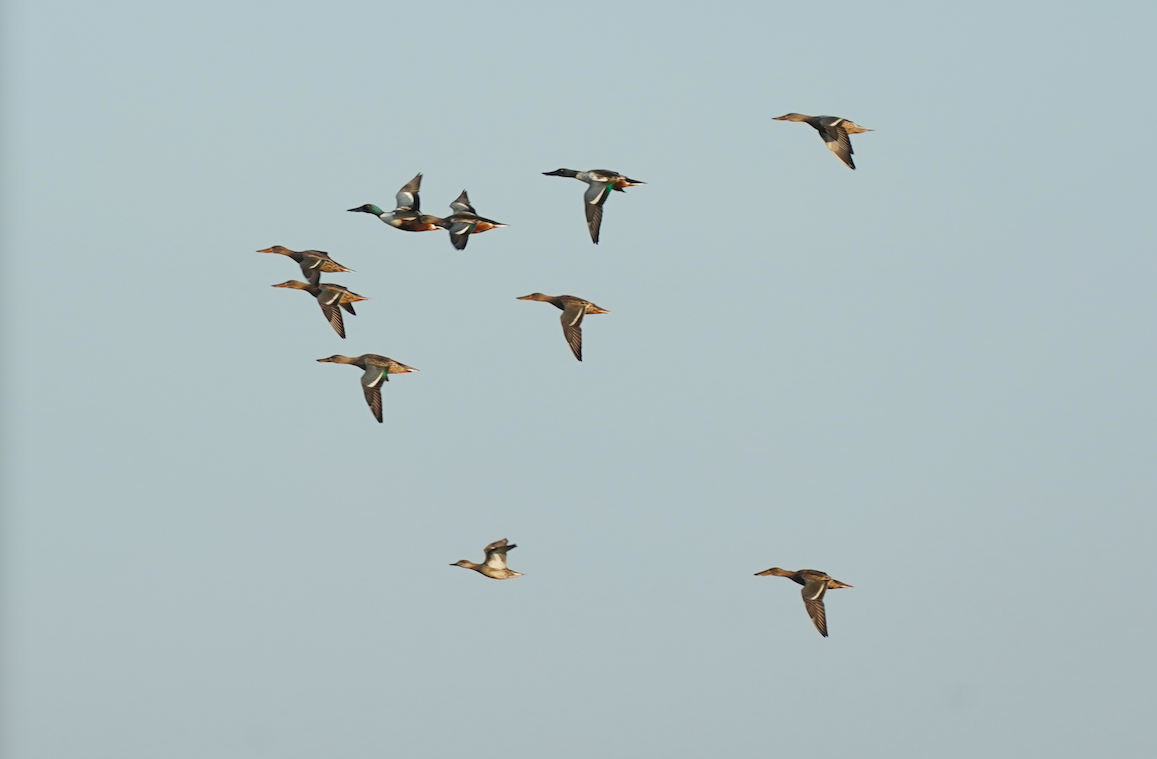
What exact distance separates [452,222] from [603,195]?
14.1 ft

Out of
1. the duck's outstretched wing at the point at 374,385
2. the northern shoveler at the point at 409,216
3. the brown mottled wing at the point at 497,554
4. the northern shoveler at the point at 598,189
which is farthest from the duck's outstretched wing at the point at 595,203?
the brown mottled wing at the point at 497,554

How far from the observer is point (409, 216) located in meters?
55.2

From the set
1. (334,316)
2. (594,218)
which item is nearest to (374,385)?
(334,316)

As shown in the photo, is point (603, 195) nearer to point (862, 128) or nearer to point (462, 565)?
point (862, 128)

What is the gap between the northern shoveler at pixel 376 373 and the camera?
176 feet

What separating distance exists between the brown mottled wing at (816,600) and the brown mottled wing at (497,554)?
305 inches

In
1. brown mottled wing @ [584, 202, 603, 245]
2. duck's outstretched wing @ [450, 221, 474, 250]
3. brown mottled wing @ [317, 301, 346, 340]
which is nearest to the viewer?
brown mottled wing @ [584, 202, 603, 245]

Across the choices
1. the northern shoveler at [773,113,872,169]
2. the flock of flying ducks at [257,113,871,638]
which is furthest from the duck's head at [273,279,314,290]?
the northern shoveler at [773,113,872,169]

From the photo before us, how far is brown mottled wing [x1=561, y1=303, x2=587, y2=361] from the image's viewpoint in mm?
52312

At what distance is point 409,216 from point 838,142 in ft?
32.8

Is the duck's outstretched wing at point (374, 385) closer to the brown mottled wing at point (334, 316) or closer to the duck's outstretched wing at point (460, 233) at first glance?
the brown mottled wing at point (334, 316)

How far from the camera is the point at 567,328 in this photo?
52.6 m

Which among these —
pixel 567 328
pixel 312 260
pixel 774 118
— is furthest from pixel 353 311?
pixel 774 118

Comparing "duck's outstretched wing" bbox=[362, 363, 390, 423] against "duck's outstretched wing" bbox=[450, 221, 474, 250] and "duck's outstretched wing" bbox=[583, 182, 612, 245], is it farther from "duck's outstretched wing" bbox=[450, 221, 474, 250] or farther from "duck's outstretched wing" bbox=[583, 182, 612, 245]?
"duck's outstretched wing" bbox=[583, 182, 612, 245]
